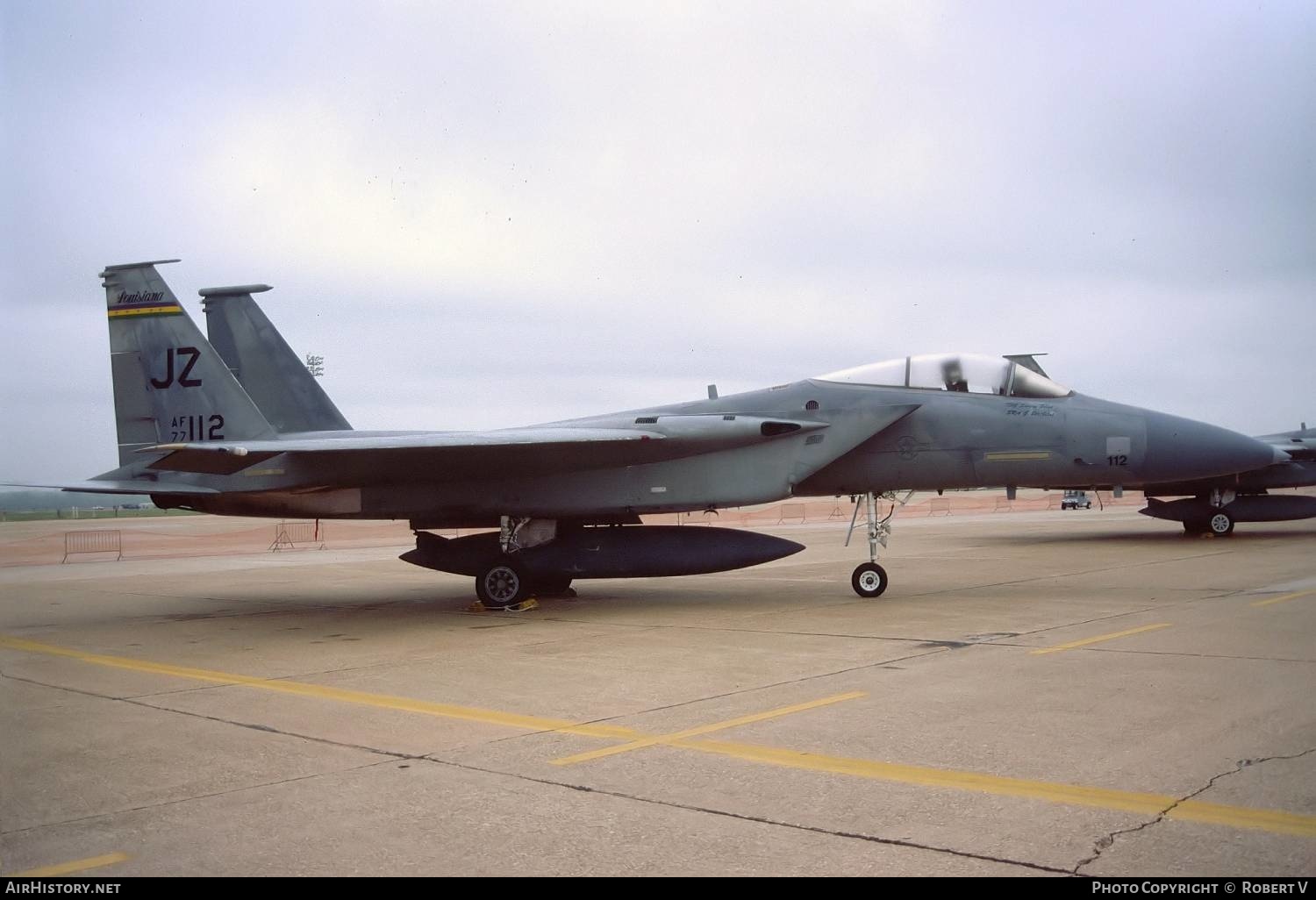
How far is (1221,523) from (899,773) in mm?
19530

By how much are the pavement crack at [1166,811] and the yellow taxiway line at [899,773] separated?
1.0 inches

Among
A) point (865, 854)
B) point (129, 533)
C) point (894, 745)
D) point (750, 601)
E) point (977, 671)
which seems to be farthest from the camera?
point (129, 533)

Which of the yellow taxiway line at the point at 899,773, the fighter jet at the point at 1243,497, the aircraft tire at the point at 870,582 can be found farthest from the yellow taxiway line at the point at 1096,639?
the fighter jet at the point at 1243,497

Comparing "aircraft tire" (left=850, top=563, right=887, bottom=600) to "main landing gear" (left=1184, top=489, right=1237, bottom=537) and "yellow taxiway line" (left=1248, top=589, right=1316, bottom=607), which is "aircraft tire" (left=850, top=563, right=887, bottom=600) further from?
"main landing gear" (left=1184, top=489, right=1237, bottom=537)

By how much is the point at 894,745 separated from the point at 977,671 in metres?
2.13

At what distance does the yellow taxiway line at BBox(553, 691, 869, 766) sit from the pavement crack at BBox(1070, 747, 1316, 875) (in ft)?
7.00

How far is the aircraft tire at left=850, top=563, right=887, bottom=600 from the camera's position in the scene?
11703 mm

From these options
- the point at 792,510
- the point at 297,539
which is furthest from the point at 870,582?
the point at 792,510

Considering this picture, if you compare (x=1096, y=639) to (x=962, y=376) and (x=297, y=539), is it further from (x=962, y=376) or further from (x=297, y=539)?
(x=297, y=539)

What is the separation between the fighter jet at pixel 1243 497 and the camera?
68.9 feet

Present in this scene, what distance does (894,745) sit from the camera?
5035 millimetres

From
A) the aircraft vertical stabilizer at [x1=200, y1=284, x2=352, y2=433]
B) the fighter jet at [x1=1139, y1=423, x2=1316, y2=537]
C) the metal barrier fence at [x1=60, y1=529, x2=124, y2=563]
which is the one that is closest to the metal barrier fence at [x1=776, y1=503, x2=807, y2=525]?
the fighter jet at [x1=1139, y1=423, x2=1316, y2=537]

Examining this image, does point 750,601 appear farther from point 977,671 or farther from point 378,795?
point 378,795
